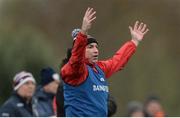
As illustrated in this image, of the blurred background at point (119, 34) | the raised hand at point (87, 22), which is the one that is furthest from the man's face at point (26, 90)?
the blurred background at point (119, 34)

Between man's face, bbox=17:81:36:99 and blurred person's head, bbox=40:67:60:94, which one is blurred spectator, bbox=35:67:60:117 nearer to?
blurred person's head, bbox=40:67:60:94

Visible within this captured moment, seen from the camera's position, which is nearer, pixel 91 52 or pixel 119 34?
pixel 91 52

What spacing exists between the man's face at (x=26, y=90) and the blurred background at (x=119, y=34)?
11.4 m

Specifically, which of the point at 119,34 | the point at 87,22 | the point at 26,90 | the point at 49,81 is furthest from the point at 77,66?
the point at 119,34

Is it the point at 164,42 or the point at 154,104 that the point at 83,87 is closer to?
the point at 154,104

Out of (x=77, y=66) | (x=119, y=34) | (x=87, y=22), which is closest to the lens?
(x=87, y=22)

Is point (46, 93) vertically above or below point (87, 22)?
below

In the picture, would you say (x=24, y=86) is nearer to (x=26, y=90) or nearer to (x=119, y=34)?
(x=26, y=90)

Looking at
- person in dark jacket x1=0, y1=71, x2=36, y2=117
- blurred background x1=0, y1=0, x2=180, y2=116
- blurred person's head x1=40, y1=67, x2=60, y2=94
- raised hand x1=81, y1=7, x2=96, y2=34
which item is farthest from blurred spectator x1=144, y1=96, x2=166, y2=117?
raised hand x1=81, y1=7, x2=96, y2=34

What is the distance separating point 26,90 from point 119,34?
2155cm

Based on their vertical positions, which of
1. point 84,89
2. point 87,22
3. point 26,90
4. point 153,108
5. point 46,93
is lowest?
point 153,108

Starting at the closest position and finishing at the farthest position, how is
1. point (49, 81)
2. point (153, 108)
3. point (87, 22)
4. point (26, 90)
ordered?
1. point (87, 22)
2. point (26, 90)
3. point (49, 81)
4. point (153, 108)

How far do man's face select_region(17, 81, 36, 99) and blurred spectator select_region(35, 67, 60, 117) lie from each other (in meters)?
0.75

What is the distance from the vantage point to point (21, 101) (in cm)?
1510
